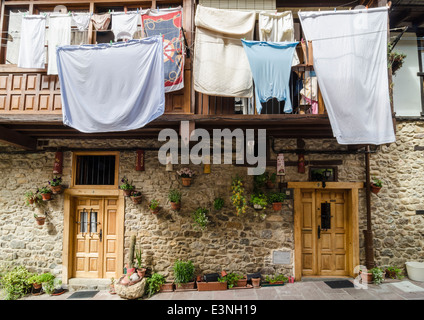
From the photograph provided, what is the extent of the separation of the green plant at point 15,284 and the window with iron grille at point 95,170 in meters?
2.37

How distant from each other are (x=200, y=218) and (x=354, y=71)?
14.5 feet

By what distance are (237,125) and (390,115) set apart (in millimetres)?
2933

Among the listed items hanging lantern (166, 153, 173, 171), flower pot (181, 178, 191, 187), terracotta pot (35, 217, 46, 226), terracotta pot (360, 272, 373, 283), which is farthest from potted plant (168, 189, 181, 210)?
terracotta pot (360, 272, 373, 283)

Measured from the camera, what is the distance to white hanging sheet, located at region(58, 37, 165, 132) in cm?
484

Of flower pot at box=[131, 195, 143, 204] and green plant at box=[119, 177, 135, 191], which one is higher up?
green plant at box=[119, 177, 135, 191]

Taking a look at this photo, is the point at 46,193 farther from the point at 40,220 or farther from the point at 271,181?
the point at 271,181

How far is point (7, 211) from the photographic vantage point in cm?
626

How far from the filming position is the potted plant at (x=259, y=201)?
5.73 metres

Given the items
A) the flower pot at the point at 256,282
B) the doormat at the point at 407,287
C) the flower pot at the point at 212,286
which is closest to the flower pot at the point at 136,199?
the flower pot at the point at 212,286

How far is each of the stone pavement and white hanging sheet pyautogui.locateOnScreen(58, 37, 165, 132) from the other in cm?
380

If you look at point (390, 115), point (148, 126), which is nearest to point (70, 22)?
point (148, 126)

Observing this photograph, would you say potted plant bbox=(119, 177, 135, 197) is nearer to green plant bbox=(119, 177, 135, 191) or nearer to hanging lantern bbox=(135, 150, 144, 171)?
green plant bbox=(119, 177, 135, 191)

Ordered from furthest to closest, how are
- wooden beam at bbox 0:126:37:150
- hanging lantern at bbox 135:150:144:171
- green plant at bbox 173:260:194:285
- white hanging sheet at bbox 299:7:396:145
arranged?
hanging lantern at bbox 135:150:144:171
green plant at bbox 173:260:194:285
wooden beam at bbox 0:126:37:150
white hanging sheet at bbox 299:7:396:145

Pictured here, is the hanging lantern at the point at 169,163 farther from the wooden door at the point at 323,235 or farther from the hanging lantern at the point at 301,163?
the wooden door at the point at 323,235
